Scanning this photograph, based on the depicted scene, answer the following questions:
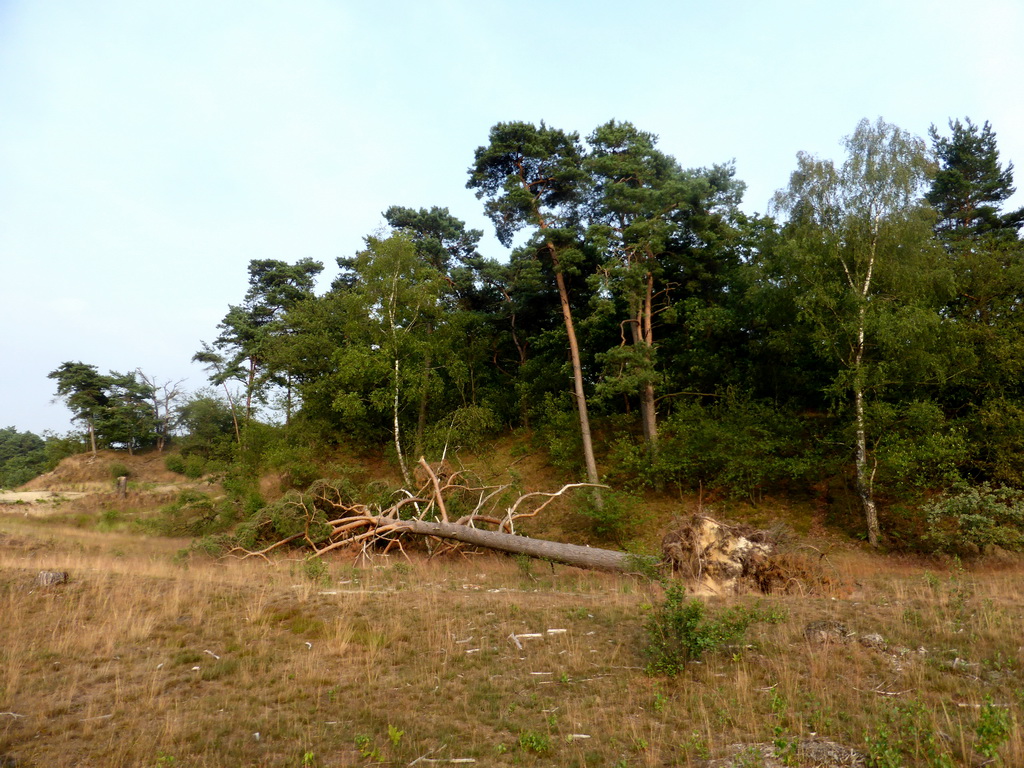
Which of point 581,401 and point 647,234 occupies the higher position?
point 647,234

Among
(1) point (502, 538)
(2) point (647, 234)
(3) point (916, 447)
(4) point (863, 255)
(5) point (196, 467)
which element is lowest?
(1) point (502, 538)

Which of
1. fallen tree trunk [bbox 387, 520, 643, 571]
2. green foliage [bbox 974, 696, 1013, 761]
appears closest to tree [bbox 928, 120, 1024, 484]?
fallen tree trunk [bbox 387, 520, 643, 571]

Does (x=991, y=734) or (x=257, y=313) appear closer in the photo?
(x=991, y=734)

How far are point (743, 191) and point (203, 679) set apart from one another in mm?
23637

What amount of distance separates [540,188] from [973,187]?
20.2 meters

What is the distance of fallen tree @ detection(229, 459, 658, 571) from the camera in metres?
13.7

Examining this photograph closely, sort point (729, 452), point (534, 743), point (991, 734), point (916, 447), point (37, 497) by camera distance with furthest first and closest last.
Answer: point (37, 497)
point (729, 452)
point (916, 447)
point (534, 743)
point (991, 734)

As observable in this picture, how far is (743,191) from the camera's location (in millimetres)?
23141

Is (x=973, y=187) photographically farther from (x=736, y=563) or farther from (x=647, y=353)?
(x=736, y=563)

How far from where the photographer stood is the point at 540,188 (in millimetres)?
21969

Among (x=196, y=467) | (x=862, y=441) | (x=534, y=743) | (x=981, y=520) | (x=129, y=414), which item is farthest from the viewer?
(x=129, y=414)

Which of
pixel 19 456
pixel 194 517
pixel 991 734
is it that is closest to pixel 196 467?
pixel 194 517

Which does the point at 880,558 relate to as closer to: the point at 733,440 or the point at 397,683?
the point at 733,440

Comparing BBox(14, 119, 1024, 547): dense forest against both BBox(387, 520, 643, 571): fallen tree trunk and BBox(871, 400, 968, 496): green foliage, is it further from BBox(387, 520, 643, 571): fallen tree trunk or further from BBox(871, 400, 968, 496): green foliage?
BBox(387, 520, 643, 571): fallen tree trunk
